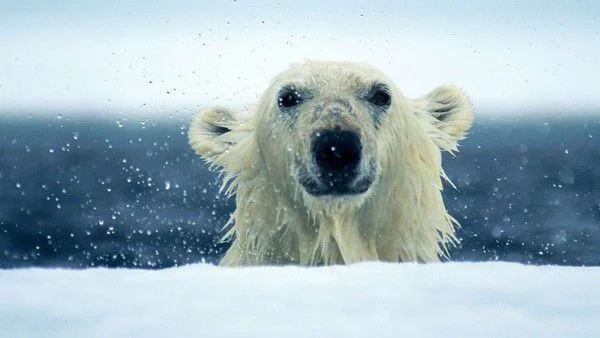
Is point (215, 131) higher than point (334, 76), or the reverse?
point (334, 76)

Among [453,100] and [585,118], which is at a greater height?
[453,100]

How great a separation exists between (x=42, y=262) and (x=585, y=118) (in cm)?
8463

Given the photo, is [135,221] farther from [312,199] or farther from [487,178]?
[312,199]

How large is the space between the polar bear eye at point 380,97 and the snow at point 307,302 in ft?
5.14

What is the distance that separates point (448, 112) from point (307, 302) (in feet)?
8.71

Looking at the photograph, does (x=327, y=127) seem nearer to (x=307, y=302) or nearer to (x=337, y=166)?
(x=337, y=166)

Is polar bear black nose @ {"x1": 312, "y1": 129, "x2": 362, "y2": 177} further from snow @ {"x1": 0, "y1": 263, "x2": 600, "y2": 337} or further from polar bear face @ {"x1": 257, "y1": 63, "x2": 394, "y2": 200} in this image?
snow @ {"x1": 0, "y1": 263, "x2": 600, "y2": 337}

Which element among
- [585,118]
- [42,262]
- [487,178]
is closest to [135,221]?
[42,262]

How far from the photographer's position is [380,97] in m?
4.54

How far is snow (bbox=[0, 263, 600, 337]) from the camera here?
2500 millimetres

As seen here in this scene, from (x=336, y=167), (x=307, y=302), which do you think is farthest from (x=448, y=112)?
(x=307, y=302)

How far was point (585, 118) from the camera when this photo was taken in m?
96.7

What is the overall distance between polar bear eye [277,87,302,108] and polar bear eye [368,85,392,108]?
1.13ft

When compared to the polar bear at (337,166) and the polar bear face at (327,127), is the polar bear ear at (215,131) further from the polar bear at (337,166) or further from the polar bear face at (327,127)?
the polar bear face at (327,127)
